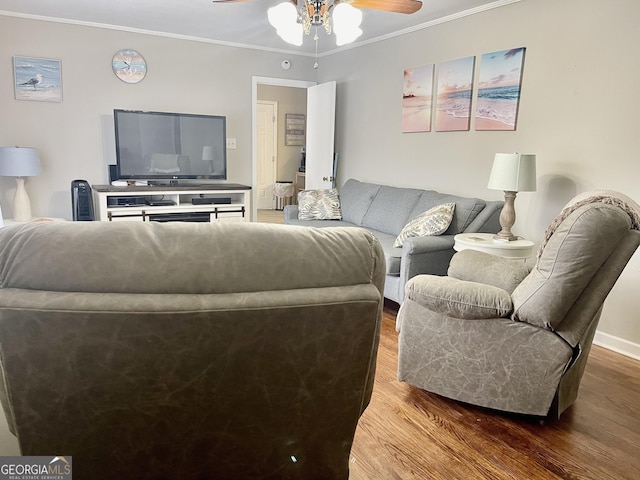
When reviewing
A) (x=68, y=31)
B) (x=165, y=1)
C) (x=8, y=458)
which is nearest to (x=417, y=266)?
(x=8, y=458)

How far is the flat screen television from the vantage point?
4.72m

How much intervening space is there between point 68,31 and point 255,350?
15.8ft

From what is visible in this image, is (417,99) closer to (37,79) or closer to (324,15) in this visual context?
(324,15)

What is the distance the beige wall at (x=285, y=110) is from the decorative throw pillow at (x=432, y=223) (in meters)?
5.31

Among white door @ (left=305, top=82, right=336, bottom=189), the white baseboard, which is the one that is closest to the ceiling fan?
white door @ (left=305, top=82, right=336, bottom=189)

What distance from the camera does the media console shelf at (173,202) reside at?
4.56 meters

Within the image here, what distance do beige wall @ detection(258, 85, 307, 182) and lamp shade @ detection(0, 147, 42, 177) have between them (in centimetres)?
451

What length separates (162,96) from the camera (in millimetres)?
4973

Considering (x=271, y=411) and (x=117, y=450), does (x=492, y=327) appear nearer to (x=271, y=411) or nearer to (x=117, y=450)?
(x=271, y=411)

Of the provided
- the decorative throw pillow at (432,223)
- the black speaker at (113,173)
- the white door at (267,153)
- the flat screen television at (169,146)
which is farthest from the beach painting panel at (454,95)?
the white door at (267,153)

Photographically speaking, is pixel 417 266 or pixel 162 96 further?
pixel 162 96

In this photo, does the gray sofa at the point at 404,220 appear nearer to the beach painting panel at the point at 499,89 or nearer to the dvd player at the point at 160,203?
the beach painting panel at the point at 499,89

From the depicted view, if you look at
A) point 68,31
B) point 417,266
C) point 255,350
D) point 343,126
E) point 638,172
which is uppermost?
point 68,31

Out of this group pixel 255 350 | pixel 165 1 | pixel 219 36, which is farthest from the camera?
pixel 219 36
